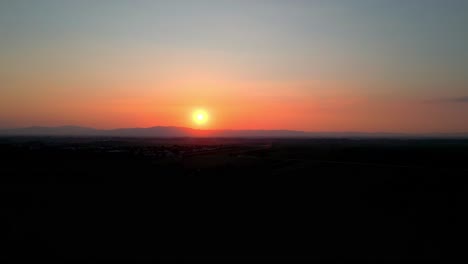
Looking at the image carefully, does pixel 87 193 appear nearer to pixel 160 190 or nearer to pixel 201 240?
pixel 160 190

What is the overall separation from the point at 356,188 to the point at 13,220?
2221cm

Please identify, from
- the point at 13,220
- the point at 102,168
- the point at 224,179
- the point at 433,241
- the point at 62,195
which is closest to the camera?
the point at 433,241

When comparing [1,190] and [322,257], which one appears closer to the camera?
[322,257]

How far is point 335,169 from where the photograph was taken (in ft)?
117

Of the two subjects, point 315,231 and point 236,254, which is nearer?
point 236,254

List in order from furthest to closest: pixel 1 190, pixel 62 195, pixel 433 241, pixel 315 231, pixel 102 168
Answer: pixel 102 168 → pixel 1 190 → pixel 62 195 → pixel 315 231 → pixel 433 241

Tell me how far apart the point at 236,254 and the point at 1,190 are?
813 inches

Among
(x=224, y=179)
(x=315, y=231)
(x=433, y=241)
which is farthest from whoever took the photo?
(x=224, y=179)

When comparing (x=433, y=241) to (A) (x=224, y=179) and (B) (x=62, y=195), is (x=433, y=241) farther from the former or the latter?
(B) (x=62, y=195)

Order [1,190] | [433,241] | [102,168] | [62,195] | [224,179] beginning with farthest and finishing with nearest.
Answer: [102,168] < [224,179] < [1,190] < [62,195] < [433,241]

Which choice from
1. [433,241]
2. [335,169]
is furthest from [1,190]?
[335,169]

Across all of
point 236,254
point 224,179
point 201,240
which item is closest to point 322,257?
point 236,254

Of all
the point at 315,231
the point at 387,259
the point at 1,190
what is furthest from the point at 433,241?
the point at 1,190

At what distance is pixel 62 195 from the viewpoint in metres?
22.0
